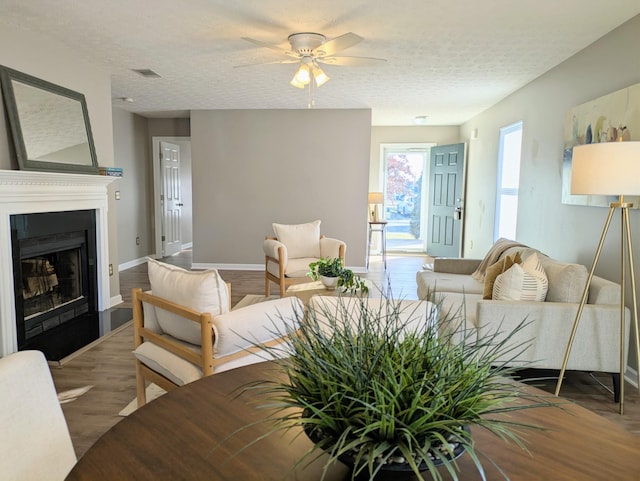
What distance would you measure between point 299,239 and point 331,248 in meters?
0.39

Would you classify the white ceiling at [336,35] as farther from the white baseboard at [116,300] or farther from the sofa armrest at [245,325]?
the white baseboard at [116,300]

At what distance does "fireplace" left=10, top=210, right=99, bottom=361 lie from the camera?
346cm

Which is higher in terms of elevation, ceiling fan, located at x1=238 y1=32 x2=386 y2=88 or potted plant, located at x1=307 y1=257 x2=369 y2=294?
ceiling fan, located at x1=238 y1=32 x2=386 y2=88

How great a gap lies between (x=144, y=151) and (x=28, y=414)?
728 cm

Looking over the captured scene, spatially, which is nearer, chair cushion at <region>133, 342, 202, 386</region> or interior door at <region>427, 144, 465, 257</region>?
chair cushion at <region>133, 342, 202, 386</region>

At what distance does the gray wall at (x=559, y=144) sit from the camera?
327 cm

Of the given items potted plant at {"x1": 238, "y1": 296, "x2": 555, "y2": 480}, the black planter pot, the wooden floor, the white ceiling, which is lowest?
the wooden floor

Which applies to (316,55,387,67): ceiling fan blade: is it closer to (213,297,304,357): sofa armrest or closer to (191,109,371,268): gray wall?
(213,297,304,357): sofa armrest

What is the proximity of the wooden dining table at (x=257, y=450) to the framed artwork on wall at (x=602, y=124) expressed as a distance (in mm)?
2225

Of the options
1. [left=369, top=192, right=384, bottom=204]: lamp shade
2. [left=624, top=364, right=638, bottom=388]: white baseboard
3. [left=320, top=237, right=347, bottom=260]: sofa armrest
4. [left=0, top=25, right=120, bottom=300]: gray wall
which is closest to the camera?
[left=624, top=364, right=638, bottom=388]: white baseboard

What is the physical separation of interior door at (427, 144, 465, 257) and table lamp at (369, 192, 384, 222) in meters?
1.08

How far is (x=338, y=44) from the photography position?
3285 millimetres

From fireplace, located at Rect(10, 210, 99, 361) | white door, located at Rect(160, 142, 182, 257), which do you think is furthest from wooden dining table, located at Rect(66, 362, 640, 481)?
white door, located at Rect(160, 142, 182, 257)

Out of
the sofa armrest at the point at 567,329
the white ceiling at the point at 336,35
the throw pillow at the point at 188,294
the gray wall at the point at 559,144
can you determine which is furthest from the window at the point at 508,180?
the throw pillow at the point at 188,294
